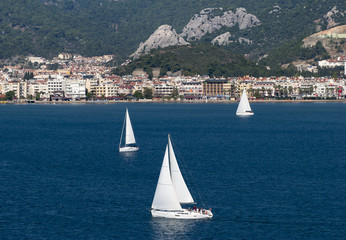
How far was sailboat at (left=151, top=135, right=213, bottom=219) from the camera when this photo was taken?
41.6m

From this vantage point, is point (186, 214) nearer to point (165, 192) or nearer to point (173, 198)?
point (173, 198)

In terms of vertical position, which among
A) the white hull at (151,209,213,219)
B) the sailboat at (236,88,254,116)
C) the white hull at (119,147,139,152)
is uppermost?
the sailboat at (236,88,254,116)

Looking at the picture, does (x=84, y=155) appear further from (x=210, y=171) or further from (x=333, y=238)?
(x=333, y=238)

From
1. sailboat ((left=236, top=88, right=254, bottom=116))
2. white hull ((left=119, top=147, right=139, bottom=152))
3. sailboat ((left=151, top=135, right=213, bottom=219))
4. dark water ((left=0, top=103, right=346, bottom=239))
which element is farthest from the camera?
sailboat ((left=236, top=88, right=254, bottom=116))

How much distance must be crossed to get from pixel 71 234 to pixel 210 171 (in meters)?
21.4

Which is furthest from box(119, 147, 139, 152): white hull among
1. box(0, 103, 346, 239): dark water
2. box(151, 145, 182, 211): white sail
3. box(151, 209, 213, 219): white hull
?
box(151, 145, 182, 211): white sail

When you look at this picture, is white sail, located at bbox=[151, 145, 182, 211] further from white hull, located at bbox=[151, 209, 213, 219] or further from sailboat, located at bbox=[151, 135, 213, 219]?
white hull, located at bbox=[151, 209, 213, 219]

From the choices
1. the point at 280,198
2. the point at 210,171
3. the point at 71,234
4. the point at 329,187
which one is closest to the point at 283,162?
the point at 210,171

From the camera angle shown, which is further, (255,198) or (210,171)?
(210,171)

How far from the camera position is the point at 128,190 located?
51.1 m

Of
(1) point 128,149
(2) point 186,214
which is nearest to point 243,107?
(1) point 128,149

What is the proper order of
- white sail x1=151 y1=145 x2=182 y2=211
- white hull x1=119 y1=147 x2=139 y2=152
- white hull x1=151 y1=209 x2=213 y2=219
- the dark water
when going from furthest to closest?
white hull x1=119 y1=147 x2=139 y2=152 → white hull x1=151 y1=209 x2=213 y2=219 → white sail x1=151 y1=145 x2=182 y2=211 → the dark water

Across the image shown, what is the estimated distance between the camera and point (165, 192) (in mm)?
41594

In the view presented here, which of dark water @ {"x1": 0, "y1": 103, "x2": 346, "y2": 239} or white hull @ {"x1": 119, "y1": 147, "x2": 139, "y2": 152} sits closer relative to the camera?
dark water @ {"x1": 0, "y1": 103, "x2": 346, "y2": 239}
